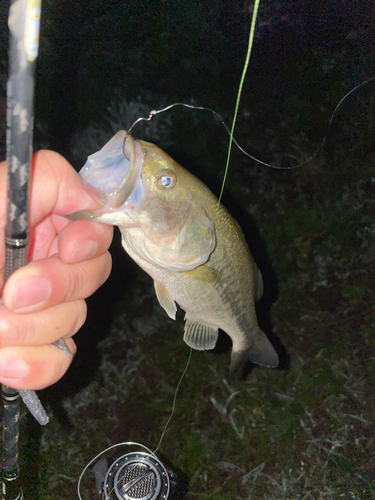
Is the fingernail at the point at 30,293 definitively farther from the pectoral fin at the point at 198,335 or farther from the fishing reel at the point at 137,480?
the fishing reel at the point at 137,480

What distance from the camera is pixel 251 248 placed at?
10.0 ft

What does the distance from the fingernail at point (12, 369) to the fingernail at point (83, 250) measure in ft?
1.14

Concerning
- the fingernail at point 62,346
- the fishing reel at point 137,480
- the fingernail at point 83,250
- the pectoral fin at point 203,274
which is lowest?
the fishing reel at point 137,480

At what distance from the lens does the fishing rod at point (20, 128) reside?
2.02ft

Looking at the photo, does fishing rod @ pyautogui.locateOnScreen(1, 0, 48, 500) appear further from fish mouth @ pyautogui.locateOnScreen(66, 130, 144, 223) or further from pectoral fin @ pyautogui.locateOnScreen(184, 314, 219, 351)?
pectoral fin @ pyautogui.locateOnScreen(184, 314, 219, 351)

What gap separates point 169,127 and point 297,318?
1.96 meters

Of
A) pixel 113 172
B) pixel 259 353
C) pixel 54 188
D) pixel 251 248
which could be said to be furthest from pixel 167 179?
pixel 251 248

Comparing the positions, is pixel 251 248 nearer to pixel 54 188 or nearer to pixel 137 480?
pixel 137 480

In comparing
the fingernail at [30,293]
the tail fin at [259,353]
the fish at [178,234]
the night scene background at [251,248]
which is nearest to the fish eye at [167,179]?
the fish at [178,234]

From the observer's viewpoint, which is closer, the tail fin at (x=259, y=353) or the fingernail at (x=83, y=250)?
the fingernail at (x=83, y=250)

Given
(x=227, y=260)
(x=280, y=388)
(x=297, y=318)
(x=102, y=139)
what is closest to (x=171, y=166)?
(x=227, y=260)

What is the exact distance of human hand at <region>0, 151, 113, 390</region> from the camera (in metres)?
1.05

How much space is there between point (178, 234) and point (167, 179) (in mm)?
187

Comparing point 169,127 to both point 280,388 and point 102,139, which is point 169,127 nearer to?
point 102,139
